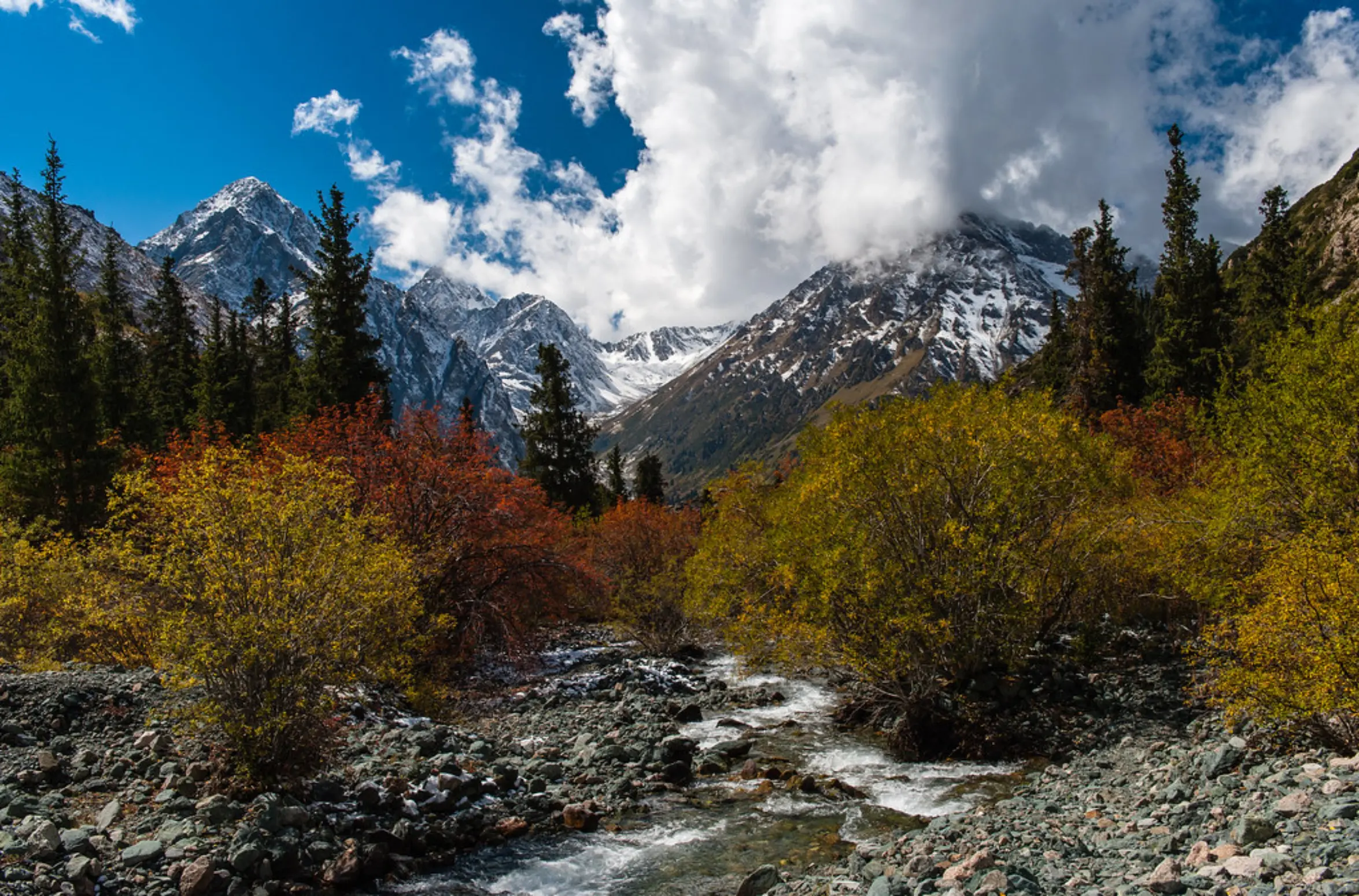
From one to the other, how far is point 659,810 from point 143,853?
8.71m

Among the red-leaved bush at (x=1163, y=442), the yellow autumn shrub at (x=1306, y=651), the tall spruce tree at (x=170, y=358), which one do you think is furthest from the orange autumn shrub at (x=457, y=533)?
the tall spruce tree at (x=170, y=358)

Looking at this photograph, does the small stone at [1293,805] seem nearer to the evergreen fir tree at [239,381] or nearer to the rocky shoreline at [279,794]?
the rocky shoreline at [279,794]

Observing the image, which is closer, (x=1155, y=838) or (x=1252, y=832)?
(x=1252, y=832)

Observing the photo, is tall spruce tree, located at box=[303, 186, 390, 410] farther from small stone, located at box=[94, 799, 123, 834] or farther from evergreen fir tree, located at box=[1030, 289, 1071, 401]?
evergreen fir tree, located at box=[1030, 289, 1071, 401]

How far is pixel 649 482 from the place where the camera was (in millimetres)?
76938

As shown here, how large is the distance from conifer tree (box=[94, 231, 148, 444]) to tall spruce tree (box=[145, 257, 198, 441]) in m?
1.42

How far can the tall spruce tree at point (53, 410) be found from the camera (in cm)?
3341

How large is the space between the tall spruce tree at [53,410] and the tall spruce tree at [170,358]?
18921mm

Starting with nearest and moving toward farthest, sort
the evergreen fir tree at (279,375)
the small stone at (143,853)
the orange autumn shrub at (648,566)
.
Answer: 1. the small stone at (143,853)
2. the orange autumn shrub at (648,566)
3. the evergreen fir tree at (279,375)

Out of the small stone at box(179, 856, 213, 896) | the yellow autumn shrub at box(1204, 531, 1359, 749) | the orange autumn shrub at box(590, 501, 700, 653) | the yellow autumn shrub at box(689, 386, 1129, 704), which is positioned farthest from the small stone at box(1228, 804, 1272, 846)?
the orange autumn shrub at box(590, 501, 700, 653)

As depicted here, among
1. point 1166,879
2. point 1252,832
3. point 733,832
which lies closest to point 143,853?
point 733,832

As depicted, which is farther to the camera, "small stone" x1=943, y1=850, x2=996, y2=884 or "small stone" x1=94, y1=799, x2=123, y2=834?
"small stone" x1=94, y1=799, x2=123, y2=834

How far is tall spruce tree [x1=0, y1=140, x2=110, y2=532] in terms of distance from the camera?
110 ft

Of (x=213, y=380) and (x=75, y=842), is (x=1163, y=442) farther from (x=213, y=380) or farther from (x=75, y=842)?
(x=213, y=380)
